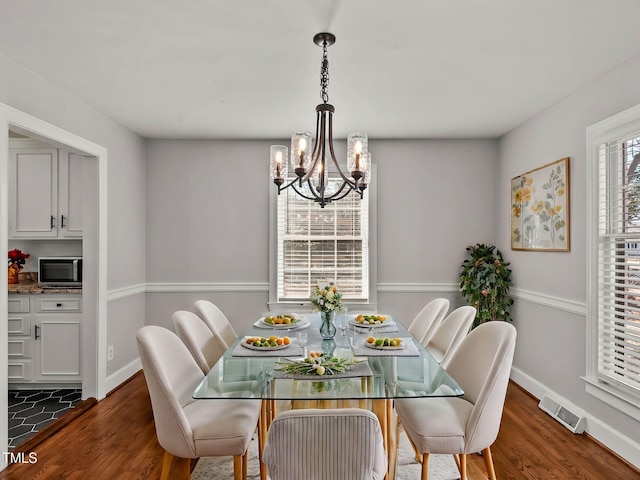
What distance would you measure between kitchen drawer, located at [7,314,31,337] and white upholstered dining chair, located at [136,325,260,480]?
2362 millimetres

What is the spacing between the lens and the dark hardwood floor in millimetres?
2564

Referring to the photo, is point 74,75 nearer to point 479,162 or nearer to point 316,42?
point 316,42

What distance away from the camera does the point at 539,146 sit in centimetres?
389

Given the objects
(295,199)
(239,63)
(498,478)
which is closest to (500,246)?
(295,199)

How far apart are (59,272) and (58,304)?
0.33 metres

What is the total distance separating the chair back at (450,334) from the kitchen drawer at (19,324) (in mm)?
3493

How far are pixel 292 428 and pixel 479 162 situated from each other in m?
4.18

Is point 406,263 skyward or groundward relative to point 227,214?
groundward

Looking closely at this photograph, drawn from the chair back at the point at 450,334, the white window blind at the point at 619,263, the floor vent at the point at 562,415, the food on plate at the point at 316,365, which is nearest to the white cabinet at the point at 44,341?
the food on plate at the point at 316,365

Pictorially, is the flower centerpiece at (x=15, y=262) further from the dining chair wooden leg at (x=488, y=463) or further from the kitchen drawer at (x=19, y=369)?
the dining chair wooden leg at (x=488, y=463)

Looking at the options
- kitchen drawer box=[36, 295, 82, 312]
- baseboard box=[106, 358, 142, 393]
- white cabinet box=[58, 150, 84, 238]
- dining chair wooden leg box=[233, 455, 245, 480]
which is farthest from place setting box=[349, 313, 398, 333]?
white cabinet box=[58, 150, 84, 238]

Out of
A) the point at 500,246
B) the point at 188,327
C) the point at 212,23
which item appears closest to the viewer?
the point at 212,23

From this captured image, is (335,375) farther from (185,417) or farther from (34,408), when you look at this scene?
(34,408)

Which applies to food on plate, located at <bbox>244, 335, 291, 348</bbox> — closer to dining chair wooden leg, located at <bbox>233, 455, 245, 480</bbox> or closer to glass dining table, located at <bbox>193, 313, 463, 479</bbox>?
glass dining table, located at <bbox>193, 313, 463, 479</bbox>
